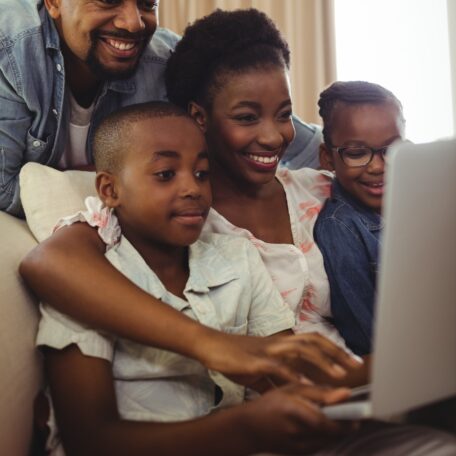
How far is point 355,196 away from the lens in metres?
1.40

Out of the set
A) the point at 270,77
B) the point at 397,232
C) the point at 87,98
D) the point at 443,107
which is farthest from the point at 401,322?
the point at 443,107

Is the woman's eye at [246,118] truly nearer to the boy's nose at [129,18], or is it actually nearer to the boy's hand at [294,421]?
the boy's nose at [129,18]

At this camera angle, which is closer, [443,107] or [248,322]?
[248,322]

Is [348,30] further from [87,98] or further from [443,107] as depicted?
[87,98]

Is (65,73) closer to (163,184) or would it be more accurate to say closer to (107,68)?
(107,68)

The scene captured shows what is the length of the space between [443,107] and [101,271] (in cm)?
257

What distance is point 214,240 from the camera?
1229 millimetres

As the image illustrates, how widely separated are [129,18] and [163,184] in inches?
20.3

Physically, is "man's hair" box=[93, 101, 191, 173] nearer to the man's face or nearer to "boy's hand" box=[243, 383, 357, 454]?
the man's face

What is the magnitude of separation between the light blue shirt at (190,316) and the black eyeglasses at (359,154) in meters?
0.32

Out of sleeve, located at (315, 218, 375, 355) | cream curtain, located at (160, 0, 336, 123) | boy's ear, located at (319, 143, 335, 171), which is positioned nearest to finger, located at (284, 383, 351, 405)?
sleeve, located at (315, 218, 375, 355)

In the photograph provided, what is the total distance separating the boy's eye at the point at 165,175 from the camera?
1.10 meters

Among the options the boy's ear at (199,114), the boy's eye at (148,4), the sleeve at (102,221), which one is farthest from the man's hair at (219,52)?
the sleeve at (102,221)

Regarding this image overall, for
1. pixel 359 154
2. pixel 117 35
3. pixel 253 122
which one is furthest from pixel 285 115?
pixel 117 35
